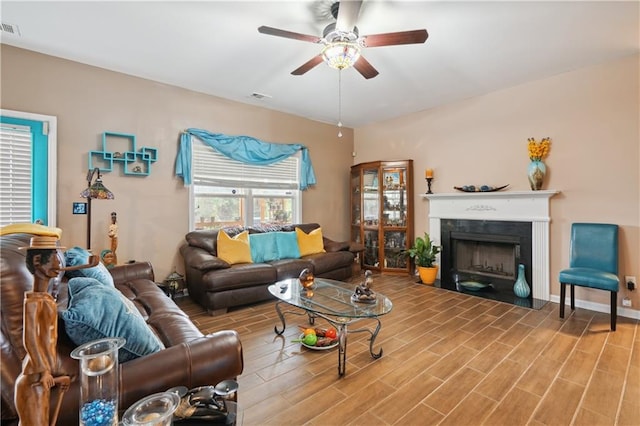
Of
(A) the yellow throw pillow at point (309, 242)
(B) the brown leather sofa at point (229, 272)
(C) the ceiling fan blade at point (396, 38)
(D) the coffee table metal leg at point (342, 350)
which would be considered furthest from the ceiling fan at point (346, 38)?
(A) the yellow throw pillow at point (309, 242)

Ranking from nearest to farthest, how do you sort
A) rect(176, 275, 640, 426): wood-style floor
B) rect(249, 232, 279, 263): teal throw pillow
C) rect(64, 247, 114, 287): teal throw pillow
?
1. rect(176, 275, 640, 426): wood-style floor
2. rect(64, 247, 114, 287): teal throw pillow
3. rect(249, 232, 279, 263): teal throw pillow

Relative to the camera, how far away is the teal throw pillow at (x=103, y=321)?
127cm

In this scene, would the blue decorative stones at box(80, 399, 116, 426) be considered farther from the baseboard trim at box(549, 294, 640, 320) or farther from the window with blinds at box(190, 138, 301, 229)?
the baseboard trim at box(549, 294, 640, 320)

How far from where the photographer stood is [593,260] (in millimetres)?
3342

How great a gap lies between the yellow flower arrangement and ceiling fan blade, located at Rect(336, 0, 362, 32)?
3.03 meters

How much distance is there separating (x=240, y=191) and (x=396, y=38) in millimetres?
3305

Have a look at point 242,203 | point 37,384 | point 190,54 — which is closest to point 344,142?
point 242,203

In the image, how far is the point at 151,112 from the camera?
391 cm

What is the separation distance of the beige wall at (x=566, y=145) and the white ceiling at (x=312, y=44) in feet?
0.83

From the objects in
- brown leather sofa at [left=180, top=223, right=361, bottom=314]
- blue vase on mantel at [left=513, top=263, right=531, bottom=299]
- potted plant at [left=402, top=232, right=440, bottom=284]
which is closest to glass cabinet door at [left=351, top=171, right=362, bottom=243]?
potted plant at [left=402, top=232, right=440, bottom=284]

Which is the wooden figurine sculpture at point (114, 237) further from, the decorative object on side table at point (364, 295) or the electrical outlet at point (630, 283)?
the electrical outlet at point (630, 283)

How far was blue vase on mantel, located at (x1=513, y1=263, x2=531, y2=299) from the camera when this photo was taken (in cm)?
393

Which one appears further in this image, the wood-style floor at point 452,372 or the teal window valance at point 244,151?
the teal window valance at point 244,151

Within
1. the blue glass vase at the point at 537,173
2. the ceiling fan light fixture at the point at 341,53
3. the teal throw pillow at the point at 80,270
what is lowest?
the teal throw pillow at the point at 80,270
